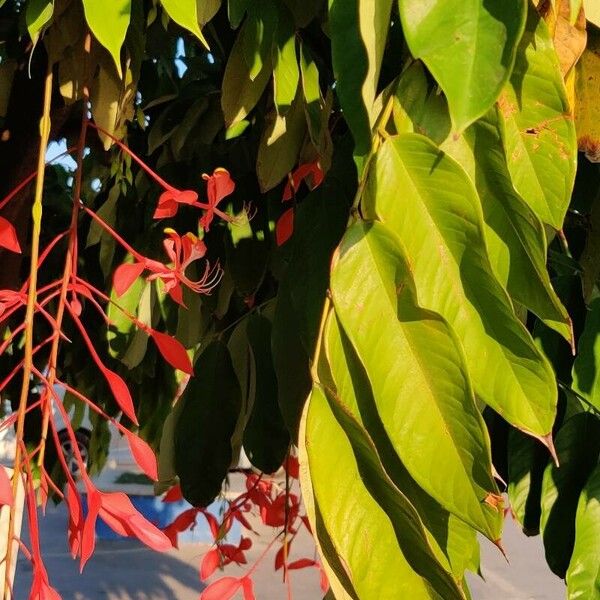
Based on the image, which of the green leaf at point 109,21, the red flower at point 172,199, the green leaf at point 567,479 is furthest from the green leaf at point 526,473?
the green leaf at point 109,21

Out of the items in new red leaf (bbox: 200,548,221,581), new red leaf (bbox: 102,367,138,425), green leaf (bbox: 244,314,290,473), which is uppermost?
new red leaf (bbox: 102,367,138,425)

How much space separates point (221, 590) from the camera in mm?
558

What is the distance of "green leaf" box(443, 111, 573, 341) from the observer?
1.00 ft

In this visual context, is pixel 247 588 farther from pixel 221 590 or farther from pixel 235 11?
pixel 235 11

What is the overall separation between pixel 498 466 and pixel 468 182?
392 millimetres

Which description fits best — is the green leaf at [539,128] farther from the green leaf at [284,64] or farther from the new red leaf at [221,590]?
the new red leaf at [221,590]

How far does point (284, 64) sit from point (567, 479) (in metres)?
0.31

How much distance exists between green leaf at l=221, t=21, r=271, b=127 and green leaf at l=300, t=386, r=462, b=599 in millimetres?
304

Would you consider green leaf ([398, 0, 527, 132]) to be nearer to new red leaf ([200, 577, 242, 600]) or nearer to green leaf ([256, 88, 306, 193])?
green leaf ([256, 88, 306, 193])

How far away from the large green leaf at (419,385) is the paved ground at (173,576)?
11.1ft

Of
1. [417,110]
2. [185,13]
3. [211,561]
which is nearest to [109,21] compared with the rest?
[185,13]

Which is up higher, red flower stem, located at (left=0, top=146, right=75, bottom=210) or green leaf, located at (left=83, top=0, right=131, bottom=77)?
green leaf, located at (left=83, top=0, right=131, bottom=77)

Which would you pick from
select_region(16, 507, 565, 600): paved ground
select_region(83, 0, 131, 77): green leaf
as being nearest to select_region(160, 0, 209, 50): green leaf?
select_region(83, 0, 131, 77): green leaf

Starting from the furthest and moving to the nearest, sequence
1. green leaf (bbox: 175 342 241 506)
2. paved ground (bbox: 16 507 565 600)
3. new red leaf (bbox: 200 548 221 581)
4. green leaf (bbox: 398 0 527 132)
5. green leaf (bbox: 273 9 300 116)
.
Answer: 1. paved ground (bbox: 16 507 565 600)
2. new red leaf (bbox: 200 548 221 581)
3. green leaf (bbox: 175 342 241 506)
4. green leaf (bbox: 273 9 300 116)
5. green leaf (bbox: 398 0 527 132)
